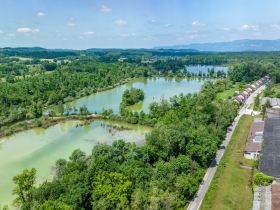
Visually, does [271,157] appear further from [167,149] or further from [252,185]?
[167,149]

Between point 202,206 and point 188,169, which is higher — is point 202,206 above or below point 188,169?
A: below

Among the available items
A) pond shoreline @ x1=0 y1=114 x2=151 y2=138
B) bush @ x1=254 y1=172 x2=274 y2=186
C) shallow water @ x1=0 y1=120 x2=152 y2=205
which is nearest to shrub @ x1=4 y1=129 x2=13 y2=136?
pond shoreline @ x1=0 y1=114 x2=151 y2=138

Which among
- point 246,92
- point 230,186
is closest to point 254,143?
point 230,186

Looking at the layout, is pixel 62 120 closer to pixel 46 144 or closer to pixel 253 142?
pixel 46 144

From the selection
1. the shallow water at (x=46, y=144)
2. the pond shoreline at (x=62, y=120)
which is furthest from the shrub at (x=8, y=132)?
the shallow water at (x=46, y=144)

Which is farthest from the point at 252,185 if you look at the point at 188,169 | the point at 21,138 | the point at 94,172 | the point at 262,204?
the point at 21,138
